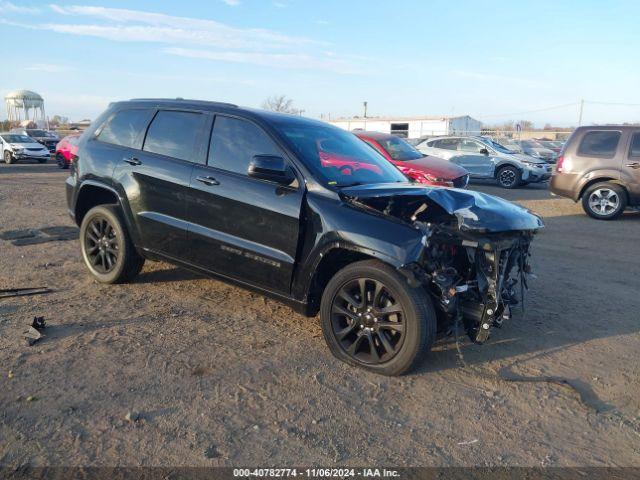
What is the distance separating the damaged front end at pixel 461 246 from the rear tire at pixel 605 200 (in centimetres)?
783

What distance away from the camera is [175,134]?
5020 mm

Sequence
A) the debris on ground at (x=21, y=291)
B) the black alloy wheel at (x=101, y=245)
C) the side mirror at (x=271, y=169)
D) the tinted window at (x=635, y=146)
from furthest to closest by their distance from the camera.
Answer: the tinted window at (x=635, y=146) < the black alloy wheel at (x=101, y=245) < the debris on ground at (x=21, y=291) < the side mirror at (x=271, y=169)

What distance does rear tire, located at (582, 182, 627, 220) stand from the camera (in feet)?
35.4

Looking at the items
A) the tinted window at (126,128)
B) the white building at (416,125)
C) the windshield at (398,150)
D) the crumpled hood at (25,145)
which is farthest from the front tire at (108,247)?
Answer: the white building at (416,125)

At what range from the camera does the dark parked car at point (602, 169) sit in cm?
1064

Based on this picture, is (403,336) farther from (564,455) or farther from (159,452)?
(159,452)

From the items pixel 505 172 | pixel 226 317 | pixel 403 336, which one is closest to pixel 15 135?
pixel 505 172

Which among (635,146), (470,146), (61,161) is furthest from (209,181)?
(61,161)

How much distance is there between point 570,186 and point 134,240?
30.2 feet

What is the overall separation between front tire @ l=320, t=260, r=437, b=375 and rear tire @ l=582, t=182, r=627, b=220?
8.88m

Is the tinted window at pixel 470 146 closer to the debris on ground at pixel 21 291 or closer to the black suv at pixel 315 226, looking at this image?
the black suv at pixel 315 226

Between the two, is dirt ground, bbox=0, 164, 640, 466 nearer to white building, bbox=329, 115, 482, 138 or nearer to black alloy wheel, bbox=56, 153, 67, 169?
black alloy wheel, bbox=56, 153, 67, 169

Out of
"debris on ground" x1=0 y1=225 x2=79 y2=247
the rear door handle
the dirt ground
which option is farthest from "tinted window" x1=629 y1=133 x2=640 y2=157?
"debris on ground" x1=0 y1=225 x2=79 y2=247

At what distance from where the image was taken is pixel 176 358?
13.0 feet
